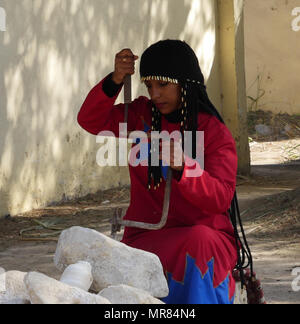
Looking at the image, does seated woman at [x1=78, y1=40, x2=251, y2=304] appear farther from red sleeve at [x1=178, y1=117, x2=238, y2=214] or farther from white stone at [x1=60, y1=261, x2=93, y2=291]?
white stone at [x1=60, y1=261, x2=93, y2=291]

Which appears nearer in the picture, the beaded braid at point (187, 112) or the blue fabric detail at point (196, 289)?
the blue fabric detail at point (196, 289)

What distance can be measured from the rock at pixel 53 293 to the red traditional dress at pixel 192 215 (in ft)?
2.66

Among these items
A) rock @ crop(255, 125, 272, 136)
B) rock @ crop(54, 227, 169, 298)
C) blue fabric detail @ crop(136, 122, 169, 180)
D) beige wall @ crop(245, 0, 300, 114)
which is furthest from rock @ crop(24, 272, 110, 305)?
beige wall @ crop(245, 0, 300, 114)

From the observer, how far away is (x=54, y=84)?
7.45 meters

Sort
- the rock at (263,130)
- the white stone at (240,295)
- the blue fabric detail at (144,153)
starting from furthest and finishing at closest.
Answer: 1. the rock at (263,130)
2. the white stone at (240,295)
3. the blue fabric detail at (144,153)

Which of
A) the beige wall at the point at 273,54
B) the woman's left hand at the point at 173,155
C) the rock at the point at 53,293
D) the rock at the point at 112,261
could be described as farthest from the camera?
the beige wall at the point at 273,54

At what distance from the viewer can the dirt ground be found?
5328 mm

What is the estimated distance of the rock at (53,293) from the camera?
2.62 metres

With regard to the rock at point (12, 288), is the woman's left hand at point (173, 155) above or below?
above

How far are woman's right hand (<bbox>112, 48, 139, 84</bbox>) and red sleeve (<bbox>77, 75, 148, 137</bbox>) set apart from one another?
0.32 ft

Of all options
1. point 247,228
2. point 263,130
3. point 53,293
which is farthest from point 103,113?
point 263,130

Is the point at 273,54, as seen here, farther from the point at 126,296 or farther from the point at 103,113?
the point at 126,296

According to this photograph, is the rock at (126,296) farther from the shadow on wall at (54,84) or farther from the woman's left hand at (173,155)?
the shadow on wall at (54,84)

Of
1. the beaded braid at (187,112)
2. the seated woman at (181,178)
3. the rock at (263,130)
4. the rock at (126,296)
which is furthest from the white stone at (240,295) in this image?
the rock at (263,130)
